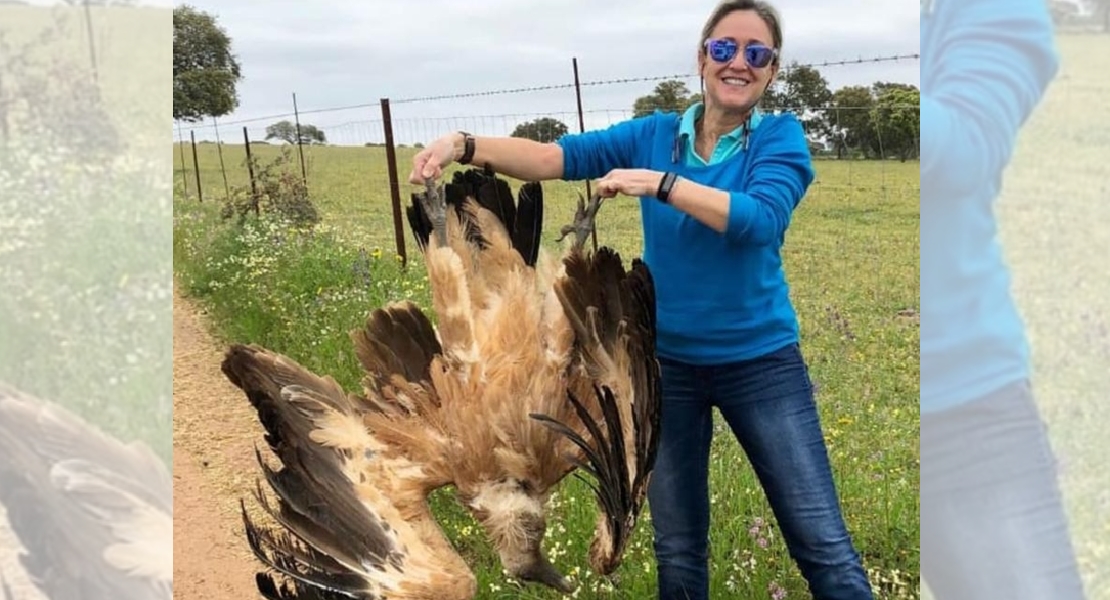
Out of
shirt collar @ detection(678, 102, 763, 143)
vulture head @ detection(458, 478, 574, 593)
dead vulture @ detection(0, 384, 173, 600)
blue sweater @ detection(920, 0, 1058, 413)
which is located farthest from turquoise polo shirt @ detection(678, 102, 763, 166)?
dead vulture @ detection(0, 384, 173, 600)

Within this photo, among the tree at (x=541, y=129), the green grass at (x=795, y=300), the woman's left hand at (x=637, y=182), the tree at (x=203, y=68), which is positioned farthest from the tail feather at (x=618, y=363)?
the tree at (x=203, y=68)

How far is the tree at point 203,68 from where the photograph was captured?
8.09 metres

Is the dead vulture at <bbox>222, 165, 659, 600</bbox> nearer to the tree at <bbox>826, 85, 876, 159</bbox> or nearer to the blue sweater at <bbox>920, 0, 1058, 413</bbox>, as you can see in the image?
the blue sweater at <bbox>920, 0, 1058, 413</bbox>

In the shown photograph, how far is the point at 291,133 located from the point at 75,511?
8.64m

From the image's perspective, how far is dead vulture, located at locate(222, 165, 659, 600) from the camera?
6.41ft

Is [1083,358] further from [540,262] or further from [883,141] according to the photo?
[883,141]

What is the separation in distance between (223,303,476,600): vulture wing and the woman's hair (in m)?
1.00

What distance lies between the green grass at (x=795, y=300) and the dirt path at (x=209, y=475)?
0.39 meters

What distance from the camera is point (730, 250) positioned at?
A: 6.86 feet

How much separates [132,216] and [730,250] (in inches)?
49.4

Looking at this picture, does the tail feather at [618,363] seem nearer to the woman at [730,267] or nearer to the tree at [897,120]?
the woman at [730,267]

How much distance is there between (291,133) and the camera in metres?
10.1

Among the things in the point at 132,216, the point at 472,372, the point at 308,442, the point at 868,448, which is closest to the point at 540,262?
the point at 472,372

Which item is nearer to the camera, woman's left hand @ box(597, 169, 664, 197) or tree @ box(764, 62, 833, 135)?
woman's left hand @ box(597, 169, 664, 197)
